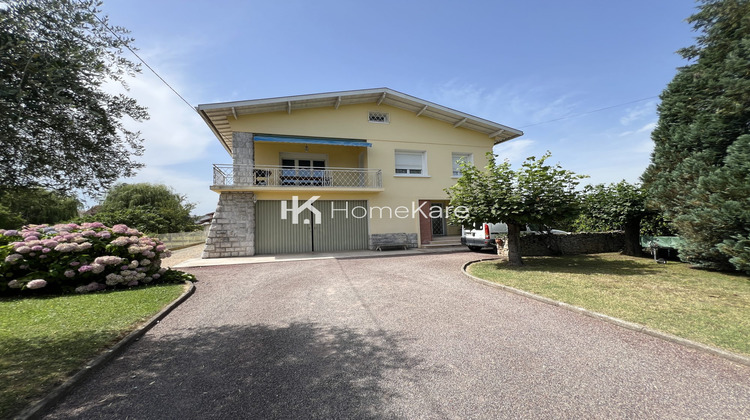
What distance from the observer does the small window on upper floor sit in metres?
13.9

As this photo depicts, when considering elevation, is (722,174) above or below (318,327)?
above

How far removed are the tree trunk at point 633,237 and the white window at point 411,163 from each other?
7840 mm

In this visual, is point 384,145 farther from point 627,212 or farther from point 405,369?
point 405,369

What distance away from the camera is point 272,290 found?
19.9 ft

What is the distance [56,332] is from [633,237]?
1432 centimetres

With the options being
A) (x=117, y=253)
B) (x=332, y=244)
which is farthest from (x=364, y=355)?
(x=332, y=244)

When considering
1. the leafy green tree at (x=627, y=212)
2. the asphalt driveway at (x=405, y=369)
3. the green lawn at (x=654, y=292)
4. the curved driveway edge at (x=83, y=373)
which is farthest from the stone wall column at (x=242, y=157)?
the leafy green tree at (x=627, y=212)

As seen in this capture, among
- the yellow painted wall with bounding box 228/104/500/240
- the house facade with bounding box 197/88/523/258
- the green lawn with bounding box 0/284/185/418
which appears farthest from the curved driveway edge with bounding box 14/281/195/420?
the yellow painted wall with bounding box 228/104/500/240

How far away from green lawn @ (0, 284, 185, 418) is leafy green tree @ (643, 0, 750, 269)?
399 inches

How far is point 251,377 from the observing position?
2586 millimetres

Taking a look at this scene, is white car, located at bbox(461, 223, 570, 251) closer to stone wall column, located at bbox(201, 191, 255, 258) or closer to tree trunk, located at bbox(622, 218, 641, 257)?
tree trunk, located at bbox(622, 218, 641, 257)

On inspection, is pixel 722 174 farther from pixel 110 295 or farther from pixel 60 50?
pixel 110 295

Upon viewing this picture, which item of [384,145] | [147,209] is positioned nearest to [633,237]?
[384,145]

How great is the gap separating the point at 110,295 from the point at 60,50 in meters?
4.69
